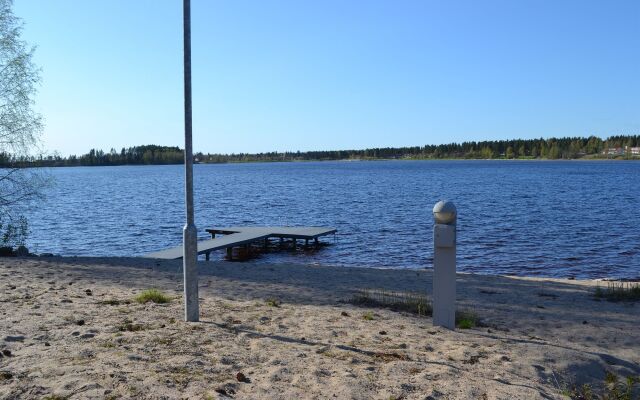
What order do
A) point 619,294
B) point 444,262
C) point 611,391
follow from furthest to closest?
point 619,294 < point 444,262 < point 611,391

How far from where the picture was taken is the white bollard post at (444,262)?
6.90 m

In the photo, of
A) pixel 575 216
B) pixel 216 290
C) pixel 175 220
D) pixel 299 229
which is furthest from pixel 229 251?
pixel 575 216

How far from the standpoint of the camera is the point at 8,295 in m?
8.63

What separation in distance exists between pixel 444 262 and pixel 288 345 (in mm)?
2301

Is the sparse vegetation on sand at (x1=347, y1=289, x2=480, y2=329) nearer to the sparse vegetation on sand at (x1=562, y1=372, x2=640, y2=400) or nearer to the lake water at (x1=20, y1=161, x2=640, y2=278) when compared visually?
the sparse vegetation on sand at (x1=562, y1=372, x2=640, y2=400)

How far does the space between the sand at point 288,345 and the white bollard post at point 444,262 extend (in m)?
0.29

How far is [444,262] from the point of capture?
7.06 metres

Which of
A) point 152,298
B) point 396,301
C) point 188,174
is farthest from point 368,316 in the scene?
point 152,298

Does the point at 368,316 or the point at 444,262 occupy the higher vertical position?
the point at 444,262

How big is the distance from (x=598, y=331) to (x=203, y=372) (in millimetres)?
5782

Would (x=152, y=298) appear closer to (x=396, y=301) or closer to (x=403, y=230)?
(x=396, y=301)

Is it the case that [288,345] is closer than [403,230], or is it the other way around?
[288,345]

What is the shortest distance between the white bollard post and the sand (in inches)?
11.3

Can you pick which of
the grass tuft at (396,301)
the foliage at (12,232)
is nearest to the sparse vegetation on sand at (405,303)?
the grass tuft at (396,301)
